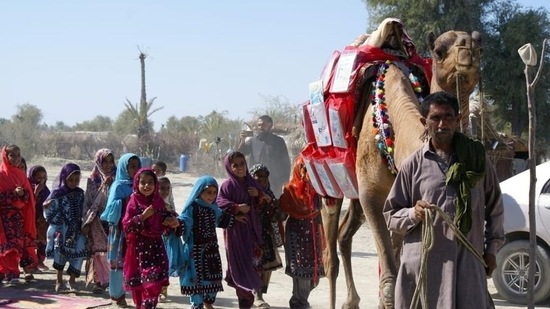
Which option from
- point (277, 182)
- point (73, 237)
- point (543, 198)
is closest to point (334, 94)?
point (543, 198)

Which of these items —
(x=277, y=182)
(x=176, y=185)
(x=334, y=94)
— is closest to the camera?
(x=334, y=94)

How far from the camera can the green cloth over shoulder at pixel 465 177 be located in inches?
167

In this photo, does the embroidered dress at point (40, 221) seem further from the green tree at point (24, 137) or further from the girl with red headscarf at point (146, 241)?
the green tree at point (24, 137)

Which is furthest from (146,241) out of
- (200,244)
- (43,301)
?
(43,301)

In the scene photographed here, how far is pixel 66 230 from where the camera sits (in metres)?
9.49

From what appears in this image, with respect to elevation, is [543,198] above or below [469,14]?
below

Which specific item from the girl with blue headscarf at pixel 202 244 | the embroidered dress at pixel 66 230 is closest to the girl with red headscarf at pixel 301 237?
the girl with blue headscarf at pixel 202 244

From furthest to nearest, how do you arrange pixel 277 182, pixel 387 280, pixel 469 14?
1. pixel 469 14
2. pixel 277 182
3. pixel 387 280

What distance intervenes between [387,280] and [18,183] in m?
5.66

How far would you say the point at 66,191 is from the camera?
961cm

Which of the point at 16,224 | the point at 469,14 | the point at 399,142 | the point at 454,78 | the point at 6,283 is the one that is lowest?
the point at 6,283

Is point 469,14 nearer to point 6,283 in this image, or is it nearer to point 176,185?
point 176,185

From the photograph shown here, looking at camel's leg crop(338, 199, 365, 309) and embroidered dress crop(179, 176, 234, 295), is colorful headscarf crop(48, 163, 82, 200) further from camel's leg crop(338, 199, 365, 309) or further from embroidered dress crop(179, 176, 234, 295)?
camel's leg crop(338, 199, 365, 309)

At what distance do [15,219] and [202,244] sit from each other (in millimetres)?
3066
